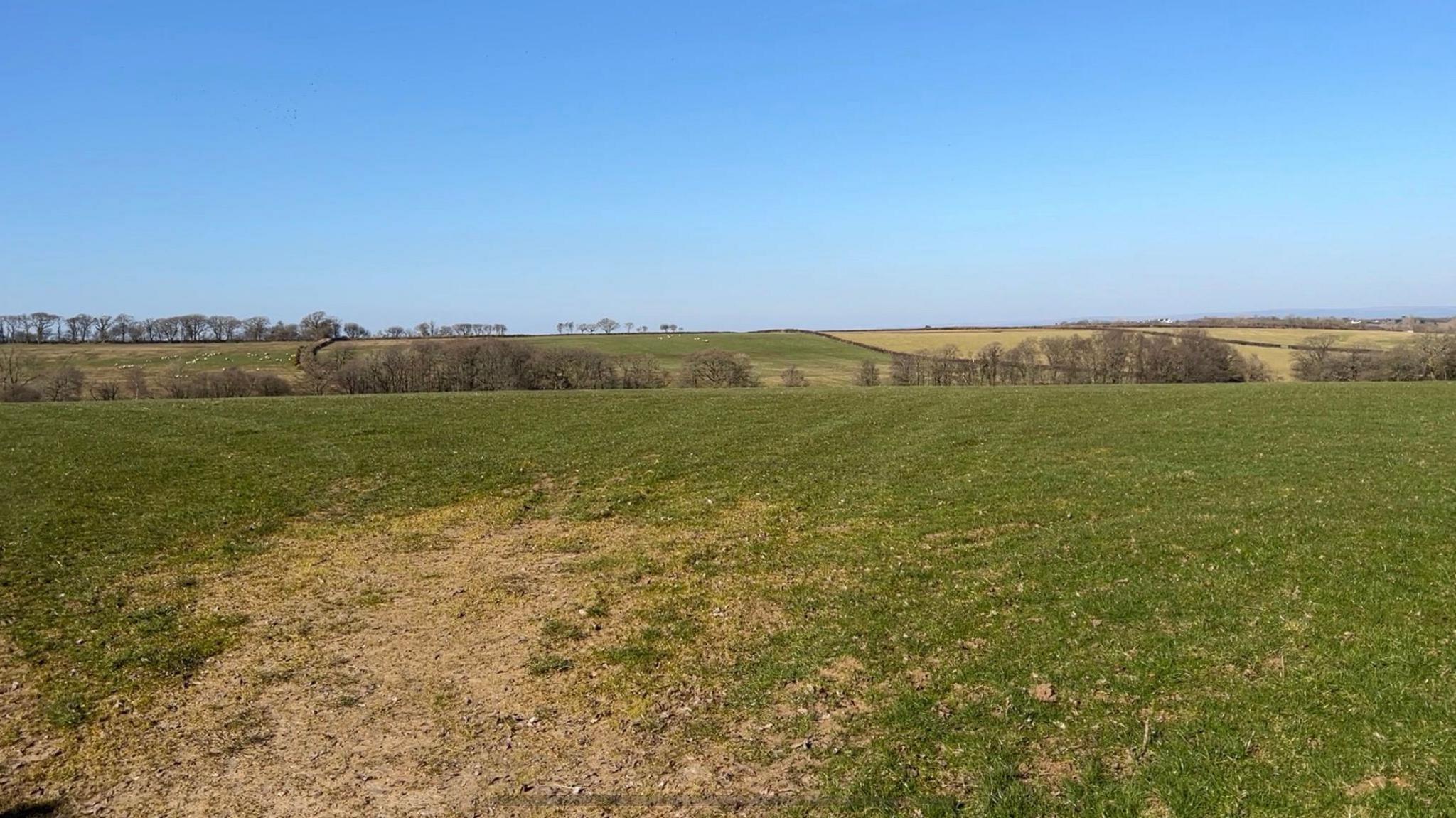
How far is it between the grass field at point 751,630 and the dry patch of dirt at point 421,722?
0.13 ft

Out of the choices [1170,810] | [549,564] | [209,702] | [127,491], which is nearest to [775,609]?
[549,564]

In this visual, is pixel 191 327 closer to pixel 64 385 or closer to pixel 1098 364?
pixel 64 385

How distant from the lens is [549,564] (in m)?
12.5

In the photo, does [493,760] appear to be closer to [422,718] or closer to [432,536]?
[422,718]

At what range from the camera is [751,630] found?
9.52 m

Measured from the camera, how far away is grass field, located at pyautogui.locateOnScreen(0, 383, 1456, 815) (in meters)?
6.39

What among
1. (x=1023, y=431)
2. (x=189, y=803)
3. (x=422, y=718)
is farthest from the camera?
(x=1023, y=431)

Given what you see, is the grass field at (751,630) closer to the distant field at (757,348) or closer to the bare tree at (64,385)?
the bare tree at (64,385)

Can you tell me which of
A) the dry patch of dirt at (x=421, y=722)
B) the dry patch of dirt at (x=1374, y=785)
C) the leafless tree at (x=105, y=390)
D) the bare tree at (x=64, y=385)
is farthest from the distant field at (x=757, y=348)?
the dry patch of dirt at (x=1374, y=785)

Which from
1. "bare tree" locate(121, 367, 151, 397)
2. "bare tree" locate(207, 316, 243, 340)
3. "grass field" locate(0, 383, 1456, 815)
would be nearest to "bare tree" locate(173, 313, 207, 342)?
"bare tree" locate(207, 316, 243, 340)

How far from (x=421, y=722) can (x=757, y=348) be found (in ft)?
392

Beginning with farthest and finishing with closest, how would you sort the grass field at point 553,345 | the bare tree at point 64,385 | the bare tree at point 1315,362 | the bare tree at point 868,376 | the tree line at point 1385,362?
the grass field at point 553,345
the bare tree at point 868,376
the bare tree at point 1315,362
the bare tree at point 64,385
the tree line at point 1385,362

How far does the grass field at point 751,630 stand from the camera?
6.39m

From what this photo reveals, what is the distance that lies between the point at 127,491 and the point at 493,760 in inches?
548
